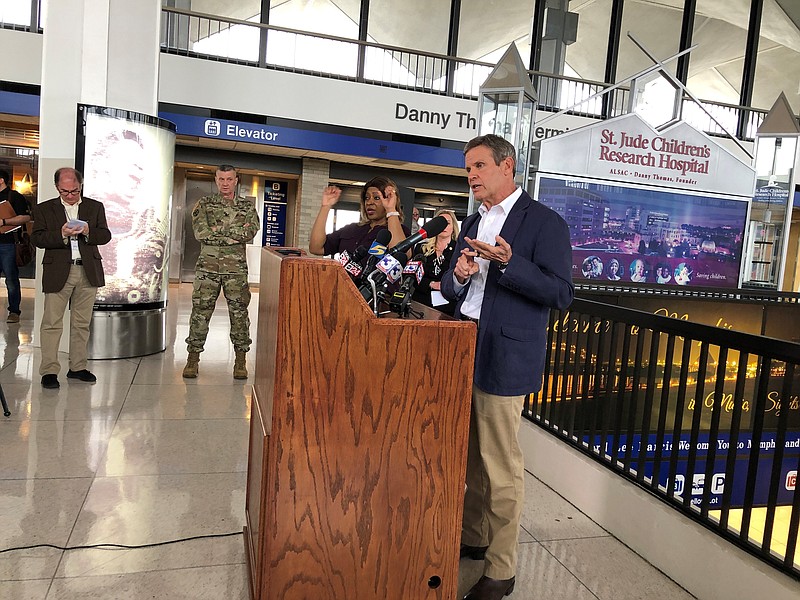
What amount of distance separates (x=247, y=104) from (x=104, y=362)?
19.2 feet

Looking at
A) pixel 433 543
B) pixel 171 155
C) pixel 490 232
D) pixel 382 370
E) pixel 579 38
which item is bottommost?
pixel 433 543

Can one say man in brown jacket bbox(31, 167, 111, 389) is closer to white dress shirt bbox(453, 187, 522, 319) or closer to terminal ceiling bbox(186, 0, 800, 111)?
white dress shirt bbox(453, 187, 522, 319)

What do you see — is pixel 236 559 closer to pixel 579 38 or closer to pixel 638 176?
pixel 638 176

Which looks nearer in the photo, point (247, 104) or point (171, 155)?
point (171, 155)

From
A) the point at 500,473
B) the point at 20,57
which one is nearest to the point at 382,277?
the point at 500,473

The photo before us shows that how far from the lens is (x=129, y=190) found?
232 inches

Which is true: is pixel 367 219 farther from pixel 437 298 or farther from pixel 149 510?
pixel 149 510

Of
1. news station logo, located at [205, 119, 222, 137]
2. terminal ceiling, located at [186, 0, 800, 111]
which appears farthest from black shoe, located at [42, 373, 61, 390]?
terminal ceiling, located at [186, 0, 800, 111]

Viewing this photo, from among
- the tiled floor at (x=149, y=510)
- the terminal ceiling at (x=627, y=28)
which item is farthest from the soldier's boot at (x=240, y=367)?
the terminal ceiling at (x=627, y=28)

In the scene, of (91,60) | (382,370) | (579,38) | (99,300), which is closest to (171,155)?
(91,60)

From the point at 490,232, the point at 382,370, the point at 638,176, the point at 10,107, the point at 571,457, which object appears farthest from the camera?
the point at 10,107

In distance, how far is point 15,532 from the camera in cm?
262

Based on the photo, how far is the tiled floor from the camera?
238 cm

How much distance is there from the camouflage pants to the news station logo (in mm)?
5555
